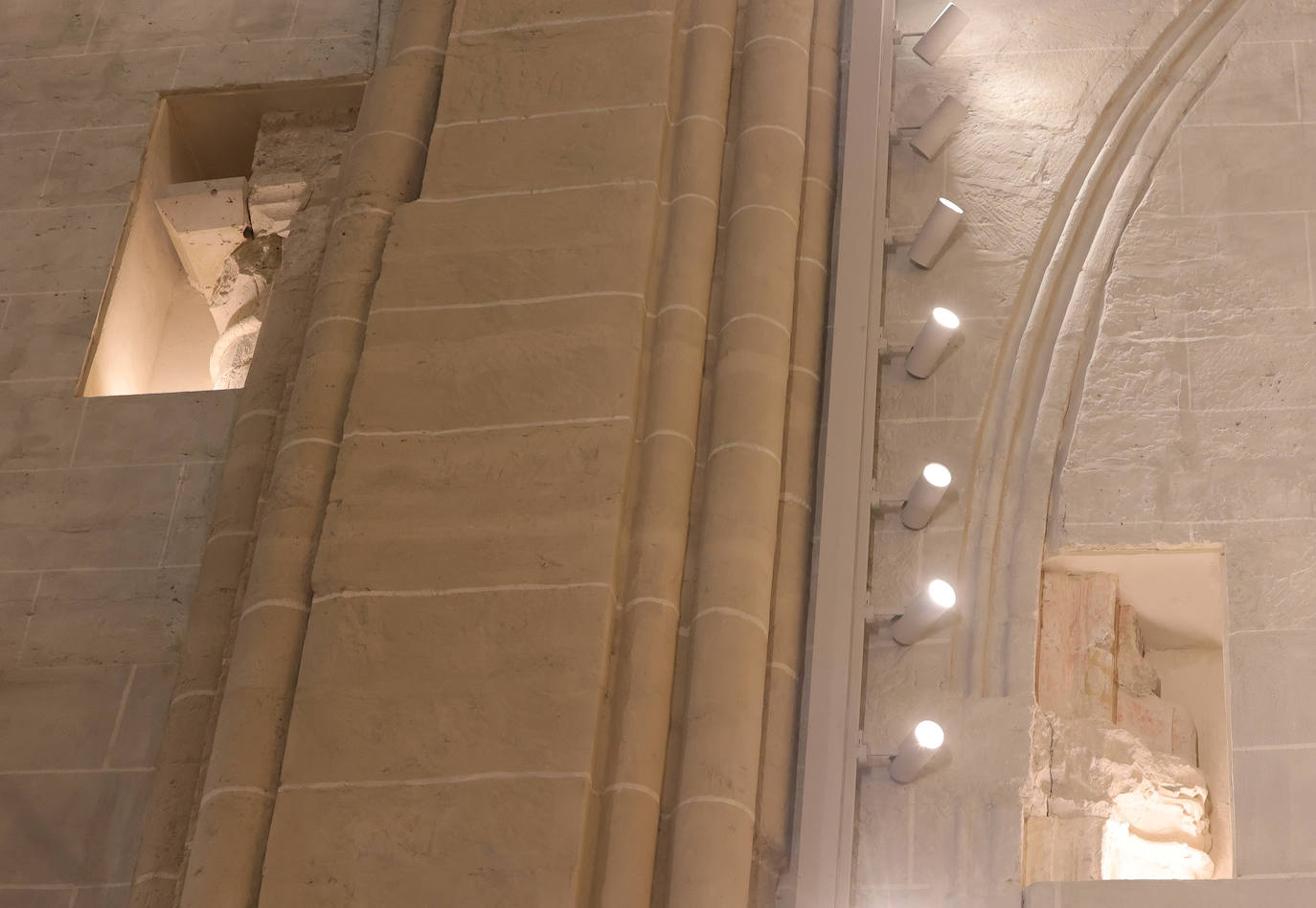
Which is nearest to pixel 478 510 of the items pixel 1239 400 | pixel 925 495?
pixel 925 495

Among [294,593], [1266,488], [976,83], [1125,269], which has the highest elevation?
[976,83]

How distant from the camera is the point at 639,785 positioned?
188 inches

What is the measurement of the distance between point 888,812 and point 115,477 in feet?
8.63

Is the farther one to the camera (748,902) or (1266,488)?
(1266,488)

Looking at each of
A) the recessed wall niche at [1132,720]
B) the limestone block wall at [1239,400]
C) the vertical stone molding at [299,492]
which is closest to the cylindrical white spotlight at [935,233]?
the limestone block wall at [1239,400]

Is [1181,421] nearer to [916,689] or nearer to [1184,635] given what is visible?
[1184,635]

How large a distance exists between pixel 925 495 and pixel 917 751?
2.45ft

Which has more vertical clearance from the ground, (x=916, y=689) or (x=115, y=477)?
(x=115, y=477)

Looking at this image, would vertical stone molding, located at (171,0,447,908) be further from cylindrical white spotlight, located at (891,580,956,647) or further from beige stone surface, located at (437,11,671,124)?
cylindrical white spotlight, located at (891,580,956,647)

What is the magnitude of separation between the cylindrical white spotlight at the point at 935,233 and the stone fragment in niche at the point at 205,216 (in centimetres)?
251

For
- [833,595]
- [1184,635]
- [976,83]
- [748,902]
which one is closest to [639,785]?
[748,902]

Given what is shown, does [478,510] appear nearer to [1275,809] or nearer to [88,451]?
[88,451]

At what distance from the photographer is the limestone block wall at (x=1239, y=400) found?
4.97 metres

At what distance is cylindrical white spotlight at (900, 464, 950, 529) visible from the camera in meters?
5.33
